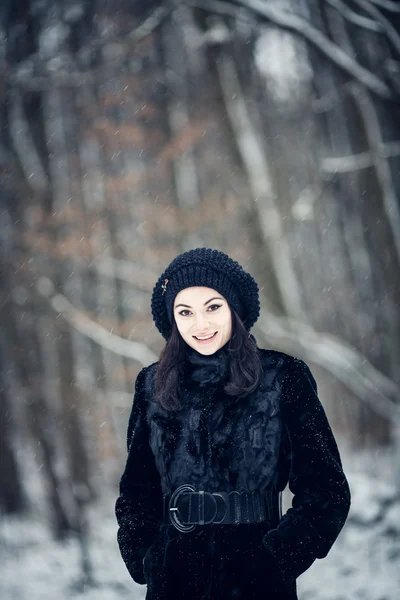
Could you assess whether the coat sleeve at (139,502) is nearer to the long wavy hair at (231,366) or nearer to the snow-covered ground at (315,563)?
the long wavy hair at (231,366)

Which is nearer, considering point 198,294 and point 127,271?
point 198,294

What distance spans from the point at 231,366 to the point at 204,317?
0.17 metres

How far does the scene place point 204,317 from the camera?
5.25ft

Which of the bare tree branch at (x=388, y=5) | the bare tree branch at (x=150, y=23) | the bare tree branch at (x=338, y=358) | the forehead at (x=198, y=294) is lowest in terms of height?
the forehead at (x=198, y=294)

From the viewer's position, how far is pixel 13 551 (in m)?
3.63

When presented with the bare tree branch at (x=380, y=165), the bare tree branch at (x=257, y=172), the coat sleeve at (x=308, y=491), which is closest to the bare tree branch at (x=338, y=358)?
the bare tree branch at (x=257, y=172)

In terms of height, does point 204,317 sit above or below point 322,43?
below

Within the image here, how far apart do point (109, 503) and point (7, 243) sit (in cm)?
199

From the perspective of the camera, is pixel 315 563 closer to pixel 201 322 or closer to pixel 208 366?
pixel 208 366

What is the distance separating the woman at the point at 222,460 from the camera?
4.80 ft

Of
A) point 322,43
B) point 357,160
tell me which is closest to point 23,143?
point 322,43

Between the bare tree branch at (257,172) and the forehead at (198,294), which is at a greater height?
the bare tree branch at (257,172)

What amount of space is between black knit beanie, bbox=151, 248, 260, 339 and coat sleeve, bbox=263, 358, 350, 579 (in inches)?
12.0

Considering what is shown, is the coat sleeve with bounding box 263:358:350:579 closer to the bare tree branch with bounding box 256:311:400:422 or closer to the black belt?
the black belt
